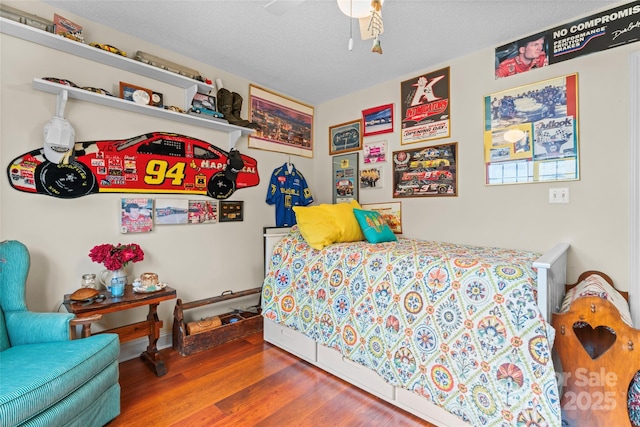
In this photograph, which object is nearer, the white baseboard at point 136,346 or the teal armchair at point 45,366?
the teal armchair at point 45,366

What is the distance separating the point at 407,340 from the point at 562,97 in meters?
1.92

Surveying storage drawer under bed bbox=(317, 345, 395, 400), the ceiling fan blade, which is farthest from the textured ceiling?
storage drawer under bed bbox=(317, 345, 395, 400)

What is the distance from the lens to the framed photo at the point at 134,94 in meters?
2.09

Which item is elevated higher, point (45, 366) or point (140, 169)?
point (140, 169)

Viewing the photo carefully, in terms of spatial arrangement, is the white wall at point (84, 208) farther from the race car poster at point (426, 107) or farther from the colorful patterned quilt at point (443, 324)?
the race car poster at point (426, 107)

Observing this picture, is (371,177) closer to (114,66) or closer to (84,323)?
(114,66)

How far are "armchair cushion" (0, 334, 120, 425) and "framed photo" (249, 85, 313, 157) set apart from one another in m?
2.04

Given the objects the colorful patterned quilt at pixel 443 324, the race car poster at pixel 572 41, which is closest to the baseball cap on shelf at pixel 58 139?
the colorful patterned quilt at pixel 443 324

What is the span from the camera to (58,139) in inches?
69.2

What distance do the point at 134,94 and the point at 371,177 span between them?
2.14 m

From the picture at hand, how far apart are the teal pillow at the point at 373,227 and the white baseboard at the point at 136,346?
5.95 feet

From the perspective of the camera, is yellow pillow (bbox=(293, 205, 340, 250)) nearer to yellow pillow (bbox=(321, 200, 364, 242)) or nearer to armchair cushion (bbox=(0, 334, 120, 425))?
yellow pillow (bbox=(321, 200, 364, 242))

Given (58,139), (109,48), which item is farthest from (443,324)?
(109,48)

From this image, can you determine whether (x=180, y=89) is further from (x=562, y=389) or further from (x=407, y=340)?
(x=562, y=389)
